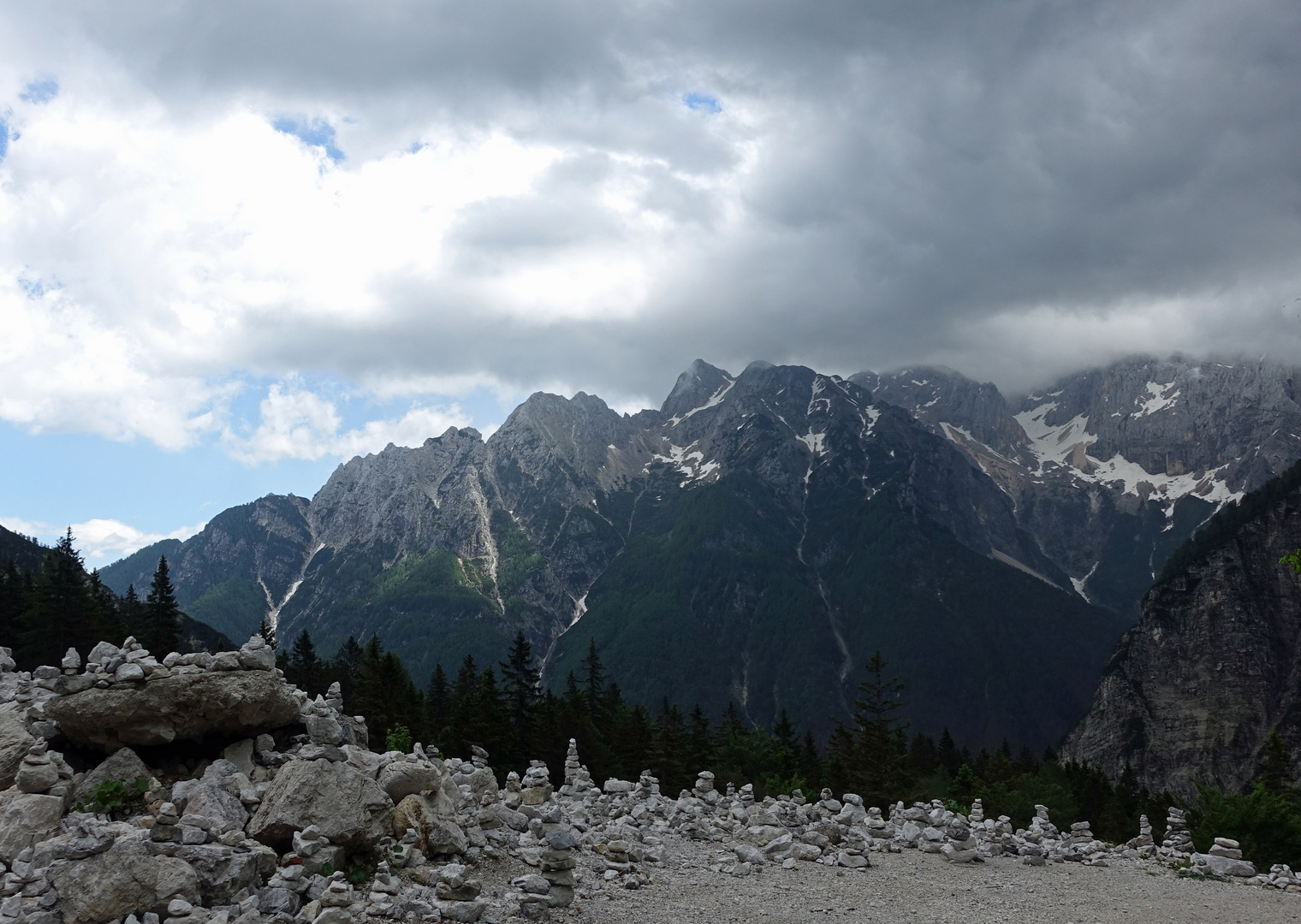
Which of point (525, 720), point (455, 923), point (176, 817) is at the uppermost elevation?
point (176, 817)

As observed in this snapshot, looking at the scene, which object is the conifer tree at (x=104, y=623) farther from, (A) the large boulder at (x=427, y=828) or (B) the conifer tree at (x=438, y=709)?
(A) the large boulder at (x=427, y=828)

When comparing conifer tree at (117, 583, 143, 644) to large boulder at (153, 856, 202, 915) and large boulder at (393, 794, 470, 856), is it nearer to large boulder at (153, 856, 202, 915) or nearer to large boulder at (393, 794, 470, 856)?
large boulder at (393, 794, 470, 856)

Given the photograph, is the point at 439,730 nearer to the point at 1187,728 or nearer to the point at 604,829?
the point at 604,829

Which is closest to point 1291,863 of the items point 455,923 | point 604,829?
point 604,829

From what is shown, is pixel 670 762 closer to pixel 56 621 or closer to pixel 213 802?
pixel 56 621

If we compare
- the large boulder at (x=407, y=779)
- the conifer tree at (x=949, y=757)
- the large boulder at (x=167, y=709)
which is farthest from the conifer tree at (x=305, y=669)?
the conifer tree at (x=949, y=757)

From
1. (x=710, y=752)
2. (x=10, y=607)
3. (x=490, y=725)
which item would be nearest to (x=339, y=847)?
(x=490, y=725)

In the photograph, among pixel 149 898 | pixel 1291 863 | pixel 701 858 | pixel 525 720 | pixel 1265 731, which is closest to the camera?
pixel 149 898

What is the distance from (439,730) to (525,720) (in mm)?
12263

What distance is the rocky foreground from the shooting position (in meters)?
17.2

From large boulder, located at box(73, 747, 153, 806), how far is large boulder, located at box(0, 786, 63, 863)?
4.57 feet

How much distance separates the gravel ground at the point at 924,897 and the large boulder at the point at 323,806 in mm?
5602

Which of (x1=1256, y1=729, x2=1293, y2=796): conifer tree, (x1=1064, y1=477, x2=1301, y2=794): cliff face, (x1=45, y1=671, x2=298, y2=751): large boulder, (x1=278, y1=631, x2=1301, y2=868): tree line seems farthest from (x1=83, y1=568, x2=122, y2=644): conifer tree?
(x1=1064, y1=477, x2=1301, y2=794): cliff face

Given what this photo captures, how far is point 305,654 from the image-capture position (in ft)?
334
